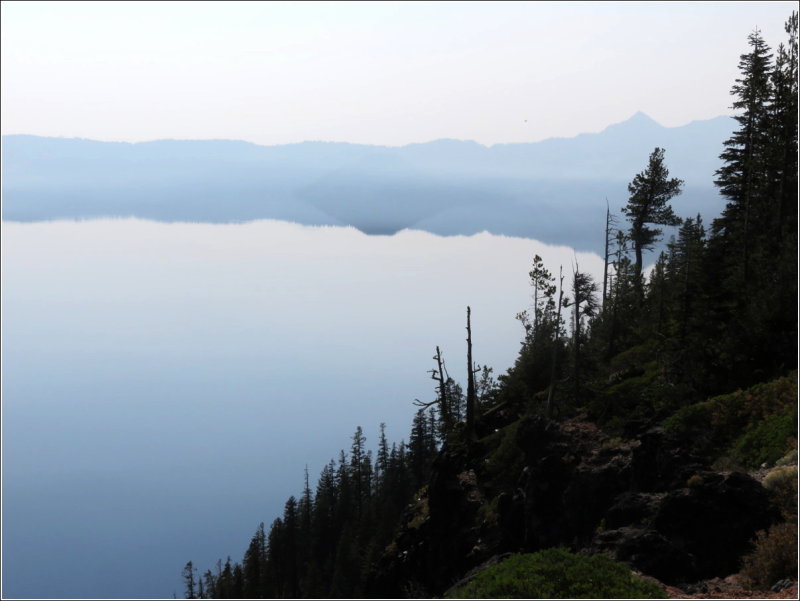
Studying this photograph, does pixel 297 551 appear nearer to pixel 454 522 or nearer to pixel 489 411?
pixel 489 411

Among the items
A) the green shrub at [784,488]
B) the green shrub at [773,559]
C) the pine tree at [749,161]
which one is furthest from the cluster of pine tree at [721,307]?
the green shrub at [773,559]

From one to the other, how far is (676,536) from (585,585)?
4091 millimetres

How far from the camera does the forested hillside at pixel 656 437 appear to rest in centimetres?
1995

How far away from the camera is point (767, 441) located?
79.9 ft

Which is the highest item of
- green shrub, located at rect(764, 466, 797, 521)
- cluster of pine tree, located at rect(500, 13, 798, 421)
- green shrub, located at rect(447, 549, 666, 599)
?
cluster of pine tree, located at rect(500, 13, 798, 421)

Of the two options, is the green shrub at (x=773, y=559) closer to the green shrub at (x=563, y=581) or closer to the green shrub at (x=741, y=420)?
the green shrub at (x=563, y=581)

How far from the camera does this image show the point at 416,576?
3638 cm

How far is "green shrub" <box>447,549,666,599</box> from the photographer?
703 inches

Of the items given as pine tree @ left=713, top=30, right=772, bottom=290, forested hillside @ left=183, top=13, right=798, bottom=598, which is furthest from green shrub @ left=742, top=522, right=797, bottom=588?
pine tree @ left=713, top=30, right=772, bottom=290

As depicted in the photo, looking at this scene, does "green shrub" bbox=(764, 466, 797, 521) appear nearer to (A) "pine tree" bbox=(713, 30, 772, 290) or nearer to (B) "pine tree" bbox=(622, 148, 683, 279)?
(A) "pine tree" bbox=(713, 30, 772, 290)

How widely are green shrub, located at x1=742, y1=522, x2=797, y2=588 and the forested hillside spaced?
0.05 meters

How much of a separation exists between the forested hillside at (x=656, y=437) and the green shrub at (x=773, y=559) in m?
0.05

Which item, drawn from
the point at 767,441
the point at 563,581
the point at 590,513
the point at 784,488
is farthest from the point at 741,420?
the point at 563,581

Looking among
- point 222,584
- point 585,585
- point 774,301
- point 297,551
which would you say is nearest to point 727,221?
point 774,301
